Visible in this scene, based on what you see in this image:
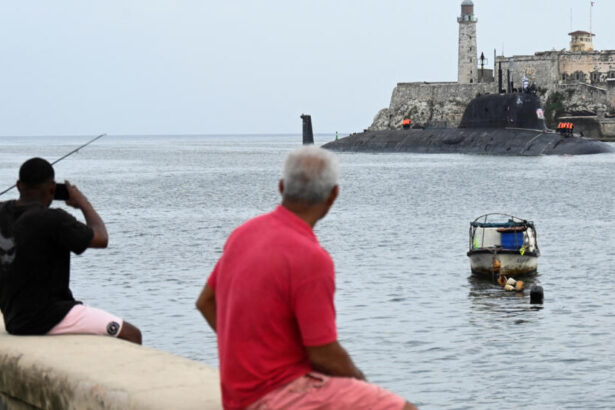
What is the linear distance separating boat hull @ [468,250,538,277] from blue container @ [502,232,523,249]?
26 centimetres

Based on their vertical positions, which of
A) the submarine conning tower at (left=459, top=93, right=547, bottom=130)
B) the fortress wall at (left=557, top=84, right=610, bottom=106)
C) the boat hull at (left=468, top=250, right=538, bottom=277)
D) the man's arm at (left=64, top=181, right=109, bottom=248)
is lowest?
the boat hull at (left=468, top=250, right=538, bottom=277)

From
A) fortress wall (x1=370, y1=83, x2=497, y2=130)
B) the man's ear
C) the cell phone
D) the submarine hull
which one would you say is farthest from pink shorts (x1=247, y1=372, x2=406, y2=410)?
fortress wall (x1=370, y1=83, x2=497, y2=130)

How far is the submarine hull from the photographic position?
270 feet

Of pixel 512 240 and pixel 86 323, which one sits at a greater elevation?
pixel 86 323

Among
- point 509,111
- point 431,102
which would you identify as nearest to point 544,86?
point 431,102

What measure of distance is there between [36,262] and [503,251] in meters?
16.5

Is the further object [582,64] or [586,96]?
[582,64]

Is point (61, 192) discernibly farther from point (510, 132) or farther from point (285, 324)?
point (510, 132)

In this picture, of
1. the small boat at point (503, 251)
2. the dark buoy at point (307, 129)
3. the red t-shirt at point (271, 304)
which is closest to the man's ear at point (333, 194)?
the red t-shirt at point (271, 304)

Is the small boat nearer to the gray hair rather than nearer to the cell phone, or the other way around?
the cell phone

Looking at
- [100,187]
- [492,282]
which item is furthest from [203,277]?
[100,187]

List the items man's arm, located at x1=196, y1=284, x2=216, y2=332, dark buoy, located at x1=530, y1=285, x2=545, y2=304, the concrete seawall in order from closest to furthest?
man's arm, located at x1=196, y1=284, x2=216, y2=332, the concrete seawall, dark buoy, located at x1=530, y1=285, x2=545, y2=304

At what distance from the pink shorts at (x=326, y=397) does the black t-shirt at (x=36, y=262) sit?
8.31 feet

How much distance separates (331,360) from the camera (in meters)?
4.54
